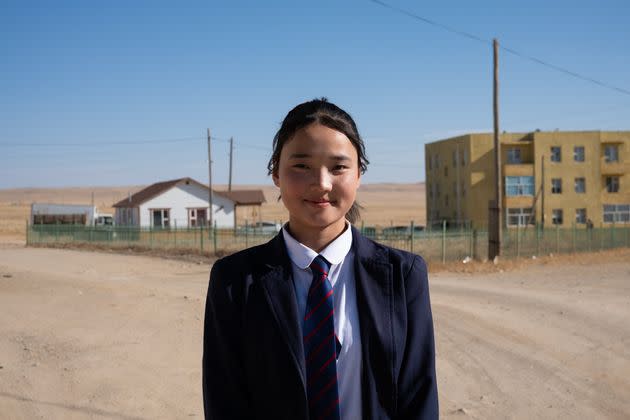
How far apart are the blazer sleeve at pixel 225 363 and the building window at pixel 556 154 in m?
46.9

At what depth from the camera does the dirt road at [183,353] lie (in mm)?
5953

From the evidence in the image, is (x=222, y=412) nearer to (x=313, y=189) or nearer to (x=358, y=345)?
(x=358, y=345)

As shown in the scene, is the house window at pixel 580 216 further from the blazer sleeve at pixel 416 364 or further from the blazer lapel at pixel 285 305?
the blazer lapel at pixel 285 305

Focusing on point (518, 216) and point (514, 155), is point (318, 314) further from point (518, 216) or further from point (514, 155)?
point (514, 155)

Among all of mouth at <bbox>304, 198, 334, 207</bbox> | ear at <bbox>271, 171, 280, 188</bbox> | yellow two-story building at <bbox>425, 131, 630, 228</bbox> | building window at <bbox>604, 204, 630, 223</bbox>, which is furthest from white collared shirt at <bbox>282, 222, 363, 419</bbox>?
building window at <bbox>604, 204, 630, 223</bbox>

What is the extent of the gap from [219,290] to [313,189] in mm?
458

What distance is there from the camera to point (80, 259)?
26.3m

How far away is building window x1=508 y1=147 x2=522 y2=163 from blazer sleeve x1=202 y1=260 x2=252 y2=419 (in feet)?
152

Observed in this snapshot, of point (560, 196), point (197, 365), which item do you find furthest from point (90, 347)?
point (560, 196)

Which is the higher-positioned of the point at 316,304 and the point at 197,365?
the point at 316,304

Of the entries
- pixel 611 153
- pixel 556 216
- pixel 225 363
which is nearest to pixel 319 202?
pixel 225 363

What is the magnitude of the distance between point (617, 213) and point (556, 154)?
21.0ft

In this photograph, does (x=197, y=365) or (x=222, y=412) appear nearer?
(x=222, y=412)

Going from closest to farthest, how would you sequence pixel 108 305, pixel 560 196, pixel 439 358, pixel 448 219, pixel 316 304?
pixel 316 304, pixel 439 358, pixel 108 305, pixel 560 196, pixel 448 219
